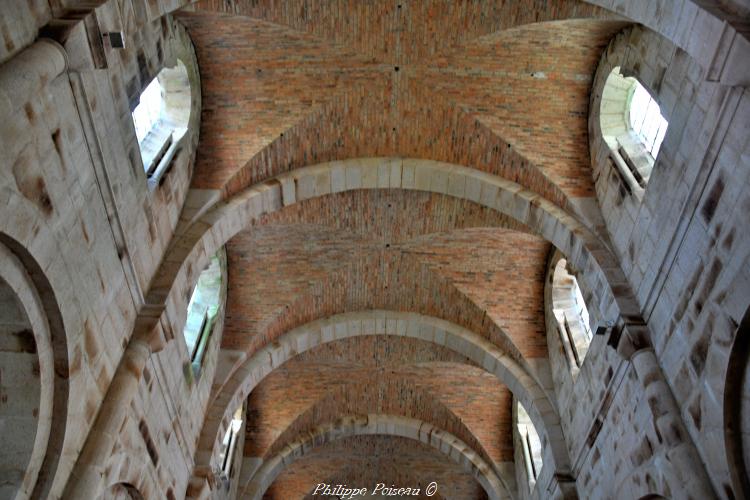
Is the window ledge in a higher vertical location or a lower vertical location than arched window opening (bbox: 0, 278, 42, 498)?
higher

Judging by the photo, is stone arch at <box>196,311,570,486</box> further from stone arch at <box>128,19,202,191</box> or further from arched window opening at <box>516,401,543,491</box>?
stone arch at <box>128,19,202,191</box>

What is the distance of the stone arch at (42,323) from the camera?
220 inches

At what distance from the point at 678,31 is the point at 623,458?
16.0 feet

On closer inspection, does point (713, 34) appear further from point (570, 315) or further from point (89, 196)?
point (570, 315)

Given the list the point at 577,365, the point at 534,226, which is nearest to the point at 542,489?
the point at 577,365

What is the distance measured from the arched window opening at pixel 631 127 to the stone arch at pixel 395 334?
169 inches

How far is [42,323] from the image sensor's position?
607 centimetres

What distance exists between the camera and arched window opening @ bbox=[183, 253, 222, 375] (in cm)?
1073

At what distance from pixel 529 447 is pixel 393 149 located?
6.67 metres

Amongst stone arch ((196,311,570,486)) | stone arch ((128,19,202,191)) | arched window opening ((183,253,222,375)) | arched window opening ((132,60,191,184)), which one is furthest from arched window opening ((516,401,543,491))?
arched window opening ((132,60,191,184))

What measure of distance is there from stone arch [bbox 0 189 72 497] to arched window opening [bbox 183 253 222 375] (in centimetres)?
397

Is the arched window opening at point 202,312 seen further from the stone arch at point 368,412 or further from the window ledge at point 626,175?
the window ledge at point 626,175

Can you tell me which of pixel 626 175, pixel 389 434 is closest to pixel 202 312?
pixel 389 434

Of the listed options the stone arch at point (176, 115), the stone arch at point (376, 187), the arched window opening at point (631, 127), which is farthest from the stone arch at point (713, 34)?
A: the stone arch at point (176, 115)
